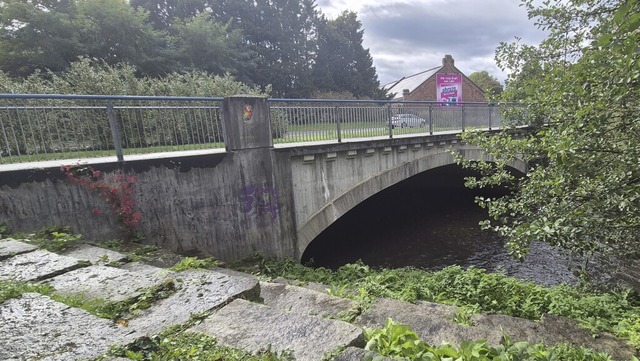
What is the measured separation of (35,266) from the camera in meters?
2.72

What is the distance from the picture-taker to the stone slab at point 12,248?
2.98 metres

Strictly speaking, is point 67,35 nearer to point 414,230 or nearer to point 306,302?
point 414,230

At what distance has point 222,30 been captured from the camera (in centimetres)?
2562

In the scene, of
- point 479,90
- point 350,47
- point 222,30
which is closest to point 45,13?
point 222,30

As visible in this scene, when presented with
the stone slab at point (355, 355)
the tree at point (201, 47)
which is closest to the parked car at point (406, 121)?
the stone slab at point (355, 355)

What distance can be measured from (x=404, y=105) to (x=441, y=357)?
357 inches

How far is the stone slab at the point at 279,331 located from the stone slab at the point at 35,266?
1681 millimetres

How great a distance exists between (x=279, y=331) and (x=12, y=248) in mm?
3156

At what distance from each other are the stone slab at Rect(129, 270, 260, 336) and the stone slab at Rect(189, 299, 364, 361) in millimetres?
A: 170

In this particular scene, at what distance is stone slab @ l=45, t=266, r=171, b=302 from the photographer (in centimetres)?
225

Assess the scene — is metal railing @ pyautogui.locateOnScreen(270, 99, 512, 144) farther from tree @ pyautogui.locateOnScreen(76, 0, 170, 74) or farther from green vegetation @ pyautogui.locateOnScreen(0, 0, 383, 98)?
tree @ pyautogui.locateOnScreen(76, 0, 170, 74)

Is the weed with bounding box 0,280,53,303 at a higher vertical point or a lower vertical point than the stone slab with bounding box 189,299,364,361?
higher

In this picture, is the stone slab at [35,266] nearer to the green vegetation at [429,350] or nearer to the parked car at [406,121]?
the green vegetation at [429,350]

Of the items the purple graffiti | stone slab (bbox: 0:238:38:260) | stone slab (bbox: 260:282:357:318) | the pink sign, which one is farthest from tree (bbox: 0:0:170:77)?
the pink sign
